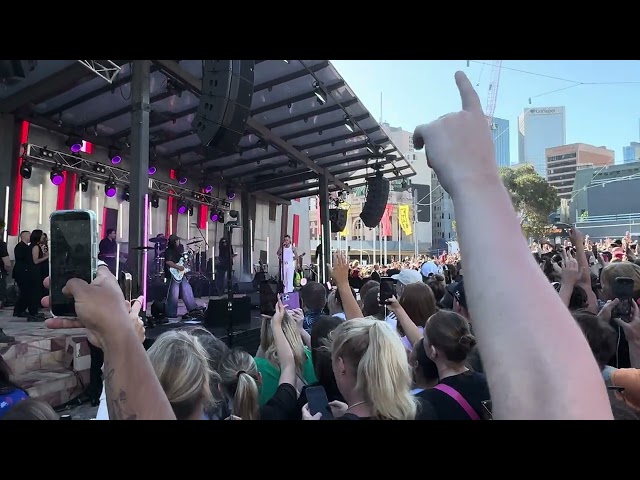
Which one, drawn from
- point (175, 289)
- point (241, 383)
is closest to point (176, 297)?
point (175, 289)

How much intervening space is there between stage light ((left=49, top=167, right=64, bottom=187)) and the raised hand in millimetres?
→ 11296

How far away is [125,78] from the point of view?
28.7ft

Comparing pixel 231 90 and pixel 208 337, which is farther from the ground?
pixel 231 90

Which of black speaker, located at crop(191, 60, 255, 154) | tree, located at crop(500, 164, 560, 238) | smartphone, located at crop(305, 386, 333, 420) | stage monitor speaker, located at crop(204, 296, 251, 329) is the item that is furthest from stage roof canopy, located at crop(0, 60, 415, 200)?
tree, located at crop(500, 164, 560, 238)

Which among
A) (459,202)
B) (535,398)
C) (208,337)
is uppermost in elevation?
(459,202)

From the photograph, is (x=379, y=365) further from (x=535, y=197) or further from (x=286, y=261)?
(x=535, y=197)

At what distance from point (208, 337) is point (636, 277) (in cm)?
279

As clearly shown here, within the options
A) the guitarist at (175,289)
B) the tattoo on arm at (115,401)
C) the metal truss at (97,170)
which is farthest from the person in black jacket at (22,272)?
the tattoo on arm at (115,401)

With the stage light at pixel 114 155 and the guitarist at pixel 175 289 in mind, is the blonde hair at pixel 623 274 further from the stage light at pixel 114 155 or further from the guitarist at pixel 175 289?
the stage light at pixel 114 155

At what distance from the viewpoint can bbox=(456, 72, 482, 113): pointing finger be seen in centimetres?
66

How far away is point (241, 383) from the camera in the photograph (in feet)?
6.02

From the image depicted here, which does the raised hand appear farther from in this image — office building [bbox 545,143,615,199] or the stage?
office building [bbox 545,143,615,199]
